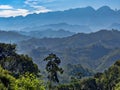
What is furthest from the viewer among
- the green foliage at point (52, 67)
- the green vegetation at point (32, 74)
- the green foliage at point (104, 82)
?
the green foliage at point (104, 82)

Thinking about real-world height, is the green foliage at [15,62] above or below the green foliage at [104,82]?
above

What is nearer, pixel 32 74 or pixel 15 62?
pixel 32 74

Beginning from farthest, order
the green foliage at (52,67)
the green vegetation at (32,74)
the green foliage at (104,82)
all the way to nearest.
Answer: the green foliage at (104,82), the green foliage at (52,67), the green vegetation at (32,74)

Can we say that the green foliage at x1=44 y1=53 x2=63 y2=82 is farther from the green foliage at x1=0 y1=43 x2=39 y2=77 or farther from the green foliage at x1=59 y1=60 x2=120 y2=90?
the green foliage at x1=59 y1=60 x2=120 y2=90

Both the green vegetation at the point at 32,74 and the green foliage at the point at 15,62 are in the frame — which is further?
the green foliage at the point at 15,62

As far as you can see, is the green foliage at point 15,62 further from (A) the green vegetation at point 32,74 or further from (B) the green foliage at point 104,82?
(B) the green foliage at point 104,82

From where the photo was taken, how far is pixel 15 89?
56.3m

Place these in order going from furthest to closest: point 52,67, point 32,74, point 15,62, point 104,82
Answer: point 104,82, point 52,67, point 15,62, point 32,74

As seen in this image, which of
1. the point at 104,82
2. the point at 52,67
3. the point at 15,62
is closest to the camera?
the point at 15,62

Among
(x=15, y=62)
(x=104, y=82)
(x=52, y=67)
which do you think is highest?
(x=15, y=62)

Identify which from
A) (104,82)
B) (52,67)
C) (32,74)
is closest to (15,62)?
(52,67)

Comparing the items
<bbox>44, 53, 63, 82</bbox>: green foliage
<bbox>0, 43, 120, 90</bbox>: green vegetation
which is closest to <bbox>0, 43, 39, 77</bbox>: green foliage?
<bbox>0, 43, 120, 90</bbox>: green vegetation

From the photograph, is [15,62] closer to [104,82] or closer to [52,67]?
[52,67]

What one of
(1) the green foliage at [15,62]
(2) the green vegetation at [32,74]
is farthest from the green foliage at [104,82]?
(1) the green foliage at [15,62]
